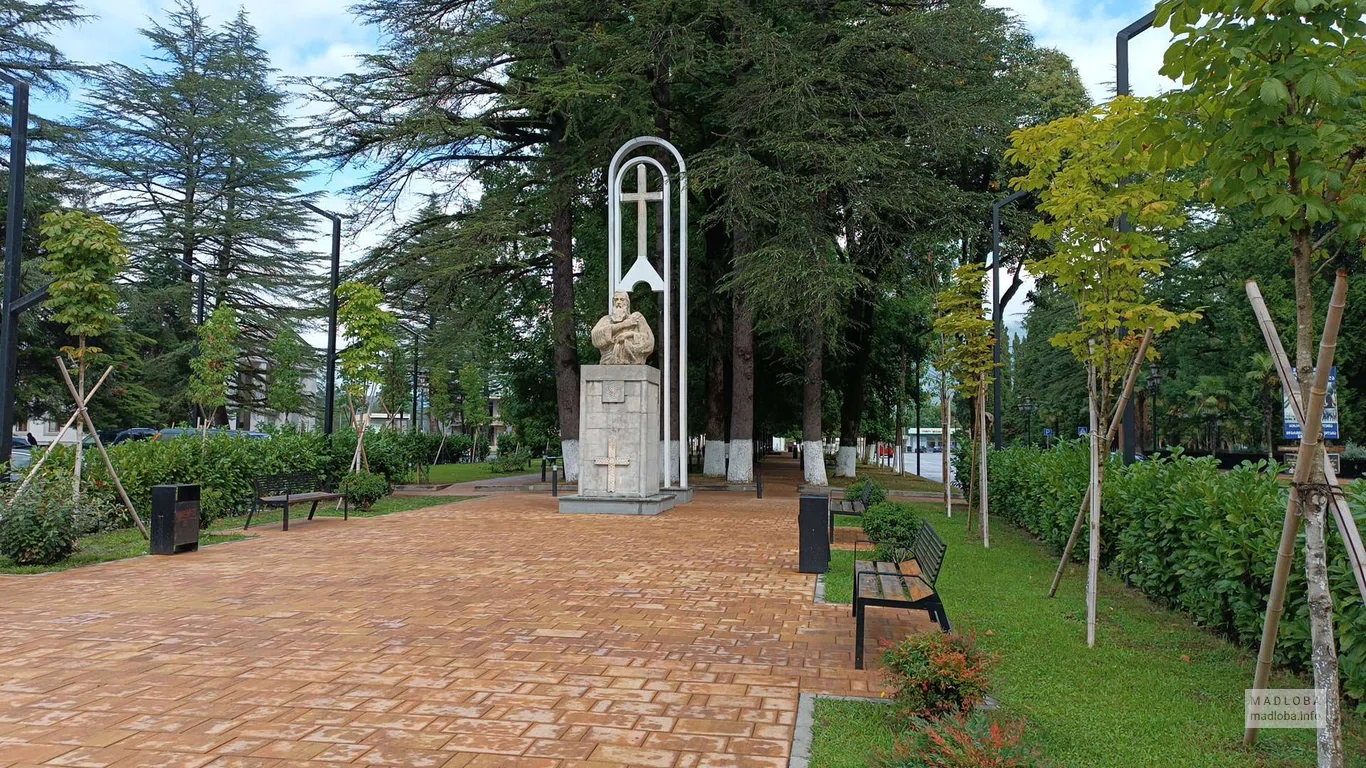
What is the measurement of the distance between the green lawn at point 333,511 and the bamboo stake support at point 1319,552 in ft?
50.8

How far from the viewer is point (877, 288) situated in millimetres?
26750

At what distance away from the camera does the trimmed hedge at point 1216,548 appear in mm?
5141

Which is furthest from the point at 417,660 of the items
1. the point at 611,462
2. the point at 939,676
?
the point at 611,462

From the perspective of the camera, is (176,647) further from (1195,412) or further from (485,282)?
(1195,412)

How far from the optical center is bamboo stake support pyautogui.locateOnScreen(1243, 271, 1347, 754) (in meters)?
3.84

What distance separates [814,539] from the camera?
10.7 metres

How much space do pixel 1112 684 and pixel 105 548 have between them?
13.0 m

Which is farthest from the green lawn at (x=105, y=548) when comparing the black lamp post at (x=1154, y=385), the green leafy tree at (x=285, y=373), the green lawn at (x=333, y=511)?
the green leafy tree at (x=285, y=373)

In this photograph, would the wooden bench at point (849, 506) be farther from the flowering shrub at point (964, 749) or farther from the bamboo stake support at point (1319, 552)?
the flowering shrub at point (964, 749)

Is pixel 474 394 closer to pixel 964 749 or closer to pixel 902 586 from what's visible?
pixel 902 586

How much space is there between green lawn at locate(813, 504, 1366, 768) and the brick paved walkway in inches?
38.2

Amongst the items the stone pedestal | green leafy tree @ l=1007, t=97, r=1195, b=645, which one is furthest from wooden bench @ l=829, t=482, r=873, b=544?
green leafy tree @ l=1007, t=97, r=1195, b=645

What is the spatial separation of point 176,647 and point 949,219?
2157 centimetres

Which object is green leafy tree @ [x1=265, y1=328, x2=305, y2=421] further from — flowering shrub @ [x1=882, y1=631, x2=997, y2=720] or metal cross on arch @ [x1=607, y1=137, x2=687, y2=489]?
flowering shrub @ [x1=882, y1=631, x2=997, y2=720]
